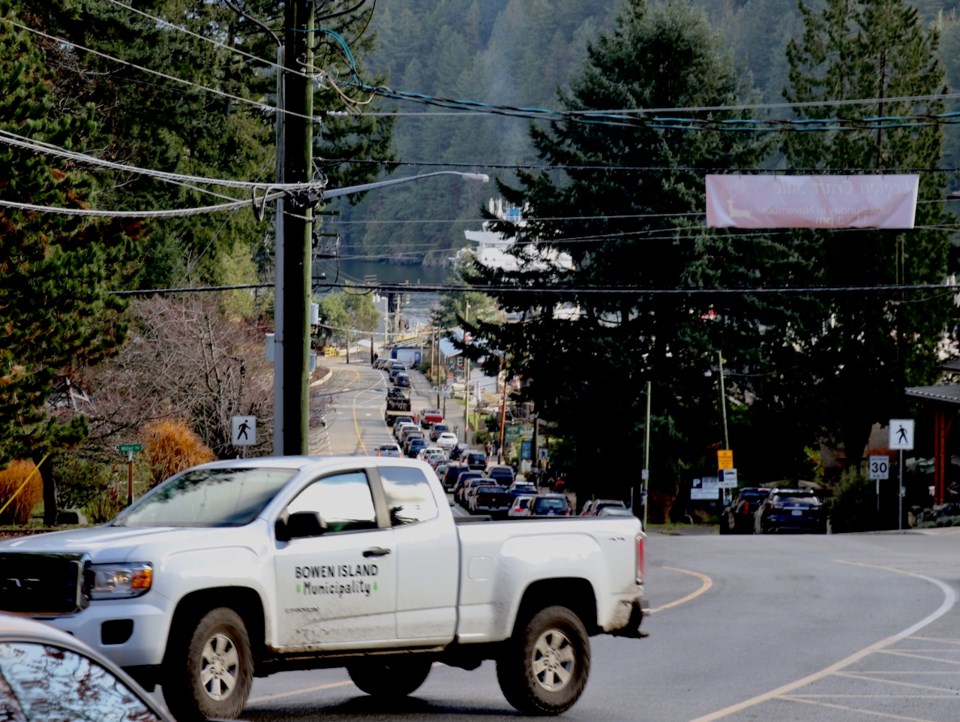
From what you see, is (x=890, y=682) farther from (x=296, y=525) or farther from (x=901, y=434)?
(x=901, y=434)

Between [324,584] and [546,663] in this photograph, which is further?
[546,663]

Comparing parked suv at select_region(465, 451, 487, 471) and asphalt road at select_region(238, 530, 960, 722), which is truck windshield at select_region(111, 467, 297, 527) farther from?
parked suv at select_region(465, 451, 487, 471)

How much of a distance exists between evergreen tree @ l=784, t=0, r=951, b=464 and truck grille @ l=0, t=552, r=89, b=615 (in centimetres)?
5582

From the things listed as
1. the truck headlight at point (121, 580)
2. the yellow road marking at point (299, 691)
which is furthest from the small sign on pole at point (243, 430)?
the truck headlight at point (121, 580)

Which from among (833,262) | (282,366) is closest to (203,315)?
(833,262)

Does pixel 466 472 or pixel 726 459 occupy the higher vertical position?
pixel 726 459

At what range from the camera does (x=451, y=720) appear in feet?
38.4

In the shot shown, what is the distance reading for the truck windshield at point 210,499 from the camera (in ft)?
36.8

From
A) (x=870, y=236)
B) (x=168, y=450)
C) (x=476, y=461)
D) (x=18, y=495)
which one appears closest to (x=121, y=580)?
(x=18, y=495)

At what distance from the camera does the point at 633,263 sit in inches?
2410

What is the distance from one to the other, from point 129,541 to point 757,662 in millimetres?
7440

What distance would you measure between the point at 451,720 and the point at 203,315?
44023 mm

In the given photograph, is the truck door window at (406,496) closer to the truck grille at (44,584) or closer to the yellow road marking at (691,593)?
the truck grille at (44,584)

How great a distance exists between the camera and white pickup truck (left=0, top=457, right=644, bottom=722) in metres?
10.0
